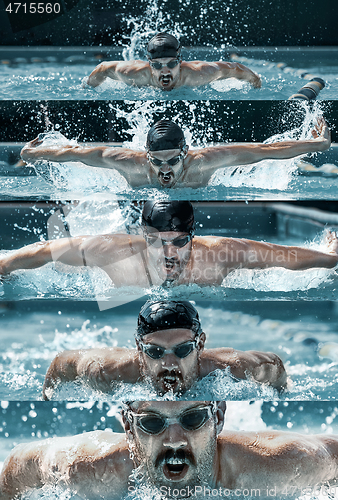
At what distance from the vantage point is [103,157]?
2404 mm

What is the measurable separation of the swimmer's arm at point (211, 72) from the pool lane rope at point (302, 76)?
0.99 ft

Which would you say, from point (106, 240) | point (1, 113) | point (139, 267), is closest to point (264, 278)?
point (139, 267)

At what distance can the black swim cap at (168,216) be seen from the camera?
168 cm

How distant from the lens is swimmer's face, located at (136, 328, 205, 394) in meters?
1.38

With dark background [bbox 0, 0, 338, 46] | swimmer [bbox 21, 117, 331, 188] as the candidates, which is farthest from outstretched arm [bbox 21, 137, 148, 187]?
dark background [bbox 0, 0, 338, 46]

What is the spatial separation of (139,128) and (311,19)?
5.96 ft

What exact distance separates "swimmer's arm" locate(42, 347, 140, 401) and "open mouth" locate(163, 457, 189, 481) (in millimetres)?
276

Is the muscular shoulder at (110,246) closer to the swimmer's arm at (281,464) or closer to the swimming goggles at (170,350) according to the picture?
the swimming goggles at (170,350)

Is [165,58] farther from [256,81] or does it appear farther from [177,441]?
[177,441]

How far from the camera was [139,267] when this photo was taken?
6.06ft

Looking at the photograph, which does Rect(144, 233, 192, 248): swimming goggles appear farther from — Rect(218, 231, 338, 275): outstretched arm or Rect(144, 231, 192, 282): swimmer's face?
Rect(218, 231, 338, 275): outstretched arm

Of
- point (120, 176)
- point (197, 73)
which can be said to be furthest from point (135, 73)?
point (120, 176)

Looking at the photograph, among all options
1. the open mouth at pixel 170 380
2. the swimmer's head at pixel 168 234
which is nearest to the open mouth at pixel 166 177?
the swimmer's head at pixel 168 234

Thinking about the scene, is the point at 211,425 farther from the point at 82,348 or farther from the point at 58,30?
the point at 58,30
